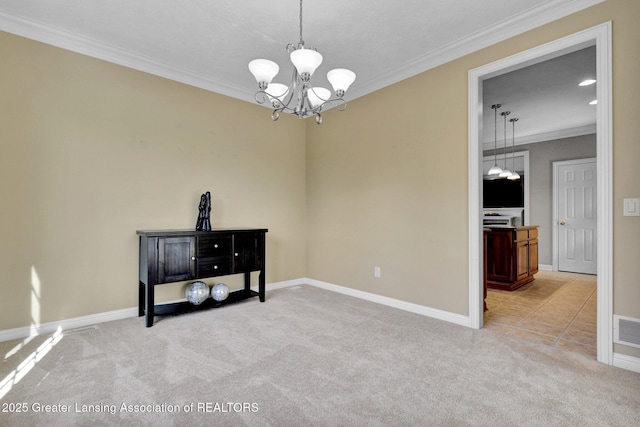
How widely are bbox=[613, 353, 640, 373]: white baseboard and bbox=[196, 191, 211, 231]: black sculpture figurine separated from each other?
3541mm

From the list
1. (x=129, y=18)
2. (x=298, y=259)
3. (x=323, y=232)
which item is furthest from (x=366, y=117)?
(x=129, y=18)

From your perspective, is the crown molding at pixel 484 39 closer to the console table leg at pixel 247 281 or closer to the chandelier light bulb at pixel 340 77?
the chandelier light bulb at pixel 340 77

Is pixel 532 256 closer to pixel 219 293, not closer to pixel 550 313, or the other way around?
pixel 550 313

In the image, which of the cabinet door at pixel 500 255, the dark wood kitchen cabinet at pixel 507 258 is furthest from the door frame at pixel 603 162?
the cabinet door at pixel 500 255

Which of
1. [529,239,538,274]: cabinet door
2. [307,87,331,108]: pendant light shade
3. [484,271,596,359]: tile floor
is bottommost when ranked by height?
[484,271,596,359]: tile floor

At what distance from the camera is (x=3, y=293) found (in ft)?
8.30

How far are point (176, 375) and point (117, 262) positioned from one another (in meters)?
1.65

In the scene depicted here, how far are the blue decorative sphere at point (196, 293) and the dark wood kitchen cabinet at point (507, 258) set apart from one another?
3729 millimetres

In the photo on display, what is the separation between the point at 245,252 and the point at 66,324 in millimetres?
1722

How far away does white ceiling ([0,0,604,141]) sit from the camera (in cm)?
237

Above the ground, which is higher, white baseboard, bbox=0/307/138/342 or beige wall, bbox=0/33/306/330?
beige wall, bbox=0/33/306/330

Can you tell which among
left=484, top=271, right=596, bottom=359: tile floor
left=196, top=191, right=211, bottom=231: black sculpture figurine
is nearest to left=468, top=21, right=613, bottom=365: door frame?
left=484, top=271, right=596, bottom=359: tile floor

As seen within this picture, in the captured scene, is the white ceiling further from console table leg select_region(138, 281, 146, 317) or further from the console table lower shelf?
the console table lower shelf

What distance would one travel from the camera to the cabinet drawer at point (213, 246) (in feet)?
10.3
